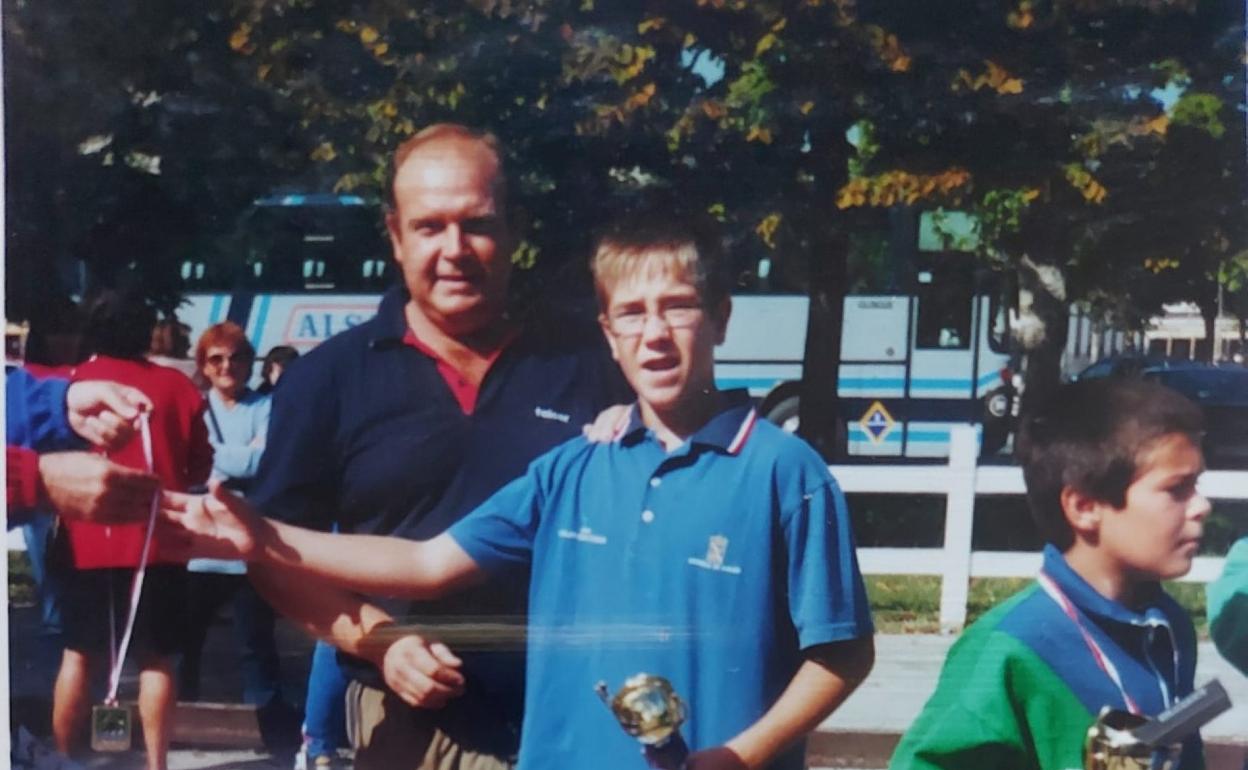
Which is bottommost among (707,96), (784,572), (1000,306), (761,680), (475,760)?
(475,760)

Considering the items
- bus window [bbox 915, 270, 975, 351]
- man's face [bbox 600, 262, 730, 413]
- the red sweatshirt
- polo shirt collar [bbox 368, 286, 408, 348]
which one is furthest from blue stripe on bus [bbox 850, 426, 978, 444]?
the red sweatshirt

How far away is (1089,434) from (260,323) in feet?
4.26

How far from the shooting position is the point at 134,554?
2.47 metres

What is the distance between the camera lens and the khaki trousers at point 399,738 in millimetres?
2479

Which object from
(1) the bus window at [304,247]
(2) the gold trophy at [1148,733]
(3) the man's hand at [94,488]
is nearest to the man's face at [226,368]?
(1) the bus window at [304,247]

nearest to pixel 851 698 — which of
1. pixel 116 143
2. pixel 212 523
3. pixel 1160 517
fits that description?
pixel 1160 517

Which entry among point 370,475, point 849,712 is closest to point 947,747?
point 849,712

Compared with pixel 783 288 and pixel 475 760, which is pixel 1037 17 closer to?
pixel 783 288

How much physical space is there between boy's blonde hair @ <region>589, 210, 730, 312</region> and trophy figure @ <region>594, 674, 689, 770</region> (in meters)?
0.59

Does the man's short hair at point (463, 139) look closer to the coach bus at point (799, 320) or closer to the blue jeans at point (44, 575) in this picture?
the coach bus at point (799, 320)

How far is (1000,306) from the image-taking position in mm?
2324

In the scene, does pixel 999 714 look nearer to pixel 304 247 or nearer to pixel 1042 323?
pixel 1042 323

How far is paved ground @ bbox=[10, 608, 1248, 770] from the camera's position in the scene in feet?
7.83

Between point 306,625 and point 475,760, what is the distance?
0.35 meters
